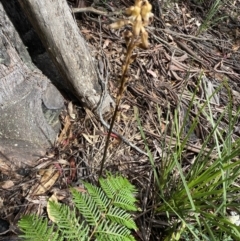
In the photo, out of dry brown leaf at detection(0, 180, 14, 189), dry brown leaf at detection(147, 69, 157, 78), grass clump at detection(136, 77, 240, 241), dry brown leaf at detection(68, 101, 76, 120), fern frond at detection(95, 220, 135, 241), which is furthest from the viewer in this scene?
dry brown leaf at detection(147, 69, 157, 78)

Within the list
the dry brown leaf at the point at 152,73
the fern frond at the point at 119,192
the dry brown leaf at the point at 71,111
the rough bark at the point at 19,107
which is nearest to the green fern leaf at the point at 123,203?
the fern frond at the point at 119,192

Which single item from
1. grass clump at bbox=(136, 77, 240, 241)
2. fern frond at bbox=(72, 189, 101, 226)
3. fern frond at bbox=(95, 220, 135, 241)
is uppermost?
fern frond at bbox=(72, 189, 101, 226)

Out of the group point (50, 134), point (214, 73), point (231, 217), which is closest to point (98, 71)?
point (50, 134)

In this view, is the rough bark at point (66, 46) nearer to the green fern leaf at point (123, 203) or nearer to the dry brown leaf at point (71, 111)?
the dry brown leaf at point (71, 111)

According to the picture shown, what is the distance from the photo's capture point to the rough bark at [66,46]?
1.63 metres

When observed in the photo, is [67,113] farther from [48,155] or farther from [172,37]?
[172,37]

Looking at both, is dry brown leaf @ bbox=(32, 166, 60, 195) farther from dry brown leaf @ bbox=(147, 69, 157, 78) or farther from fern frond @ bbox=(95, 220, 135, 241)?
dry brown leaf @ bbox=(147, 69, 157, 78)

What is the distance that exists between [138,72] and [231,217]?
0.97m

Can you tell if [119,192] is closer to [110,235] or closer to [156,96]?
[110,235]

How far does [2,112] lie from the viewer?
5.51ft

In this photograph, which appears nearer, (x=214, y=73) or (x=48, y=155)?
(x=48, y=155)

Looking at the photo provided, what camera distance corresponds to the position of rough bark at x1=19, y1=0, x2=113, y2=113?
1632 millimetres

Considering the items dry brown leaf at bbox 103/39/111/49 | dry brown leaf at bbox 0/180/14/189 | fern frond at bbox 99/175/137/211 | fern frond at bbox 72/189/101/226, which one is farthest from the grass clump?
dry brown leaf at bbox 103/39/111/49

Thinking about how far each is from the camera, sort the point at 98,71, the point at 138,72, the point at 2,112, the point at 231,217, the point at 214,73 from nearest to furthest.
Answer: the point at 231,217 → the point at 2,112 → the point at 98,71 → the point at 138,72 → the point at 214,73
